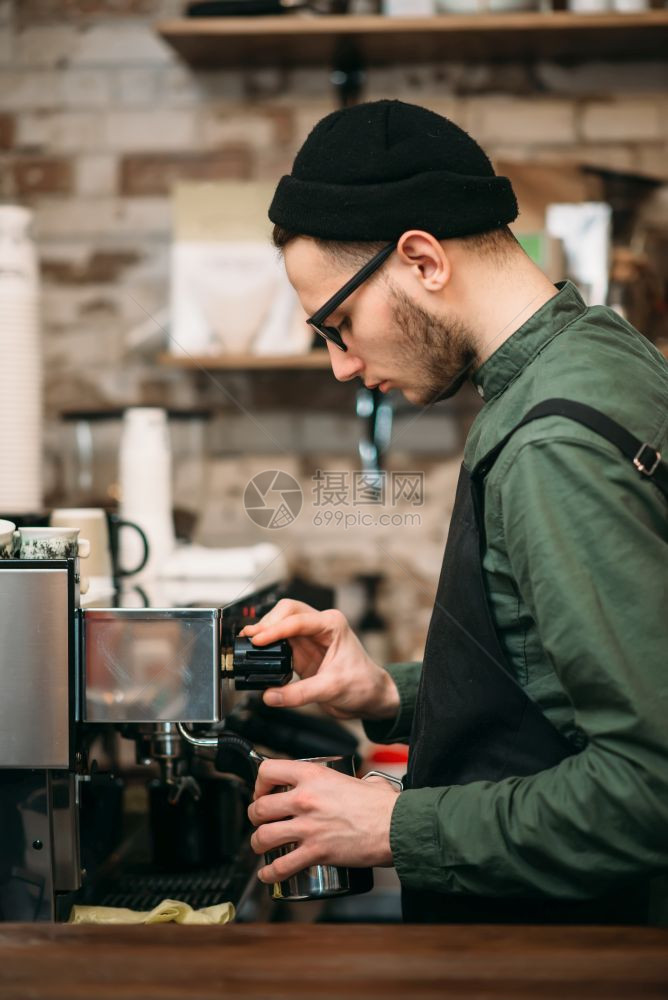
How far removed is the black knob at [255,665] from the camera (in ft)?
3.22

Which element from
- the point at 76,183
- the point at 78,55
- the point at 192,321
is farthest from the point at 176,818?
the point at 78,55

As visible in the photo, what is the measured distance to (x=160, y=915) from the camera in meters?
1.05

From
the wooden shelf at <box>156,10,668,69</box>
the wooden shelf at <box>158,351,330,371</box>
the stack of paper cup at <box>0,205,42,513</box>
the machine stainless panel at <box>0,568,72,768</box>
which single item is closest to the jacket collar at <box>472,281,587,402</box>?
the machine stainless panel at <box>0,568,72,768</box>

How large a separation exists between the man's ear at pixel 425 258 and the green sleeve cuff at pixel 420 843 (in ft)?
1.47

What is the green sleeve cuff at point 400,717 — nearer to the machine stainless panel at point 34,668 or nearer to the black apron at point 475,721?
the black apron at point 475,721

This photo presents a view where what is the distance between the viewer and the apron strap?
2.66 feet

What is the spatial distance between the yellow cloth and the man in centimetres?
15

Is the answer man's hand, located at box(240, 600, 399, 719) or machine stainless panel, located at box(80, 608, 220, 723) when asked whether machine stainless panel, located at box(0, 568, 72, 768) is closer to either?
machine stainless panel, located at box(80, 608, 220, 723)

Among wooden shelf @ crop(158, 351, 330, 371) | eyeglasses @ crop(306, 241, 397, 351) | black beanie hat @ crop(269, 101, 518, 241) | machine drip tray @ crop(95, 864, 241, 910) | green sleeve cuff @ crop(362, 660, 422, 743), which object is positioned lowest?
machine drip tray @ crop(95, 864, 241, 910)

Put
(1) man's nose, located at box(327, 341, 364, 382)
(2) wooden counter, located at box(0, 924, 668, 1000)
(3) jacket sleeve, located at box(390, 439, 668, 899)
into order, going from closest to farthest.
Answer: (2) wooden counter, located at box(0, 924, 668, 1000), (3) jacket sleeve, located at box(390, 439, 668, 899), (1) man's nose, located at box(327, 341, 364, 382)

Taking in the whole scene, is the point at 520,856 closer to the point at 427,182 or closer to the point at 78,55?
the point at 427,182

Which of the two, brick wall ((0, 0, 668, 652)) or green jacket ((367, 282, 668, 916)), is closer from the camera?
green jacket ((367, 282, 668, 916))

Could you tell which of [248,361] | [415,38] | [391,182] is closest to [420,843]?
[391,182]

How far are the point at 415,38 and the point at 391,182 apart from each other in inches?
52.4
